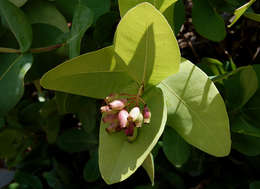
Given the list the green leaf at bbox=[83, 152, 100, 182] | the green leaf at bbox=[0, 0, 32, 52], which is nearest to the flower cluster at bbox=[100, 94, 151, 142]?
the green leaf at bbox=[0, 0, 32, 52]

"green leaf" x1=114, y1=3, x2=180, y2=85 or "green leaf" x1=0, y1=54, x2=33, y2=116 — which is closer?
"green leaf" x1=114, y1=3, x2=180, y2=85

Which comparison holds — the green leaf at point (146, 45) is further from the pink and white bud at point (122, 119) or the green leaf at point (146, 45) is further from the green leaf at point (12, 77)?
the green leaf at point (12, 77)

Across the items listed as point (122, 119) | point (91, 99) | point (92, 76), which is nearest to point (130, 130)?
point (122, 119)

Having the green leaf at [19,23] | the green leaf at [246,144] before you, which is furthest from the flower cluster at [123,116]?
the green leaf at [246,144]

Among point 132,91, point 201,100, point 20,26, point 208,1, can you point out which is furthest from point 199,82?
point 20,26

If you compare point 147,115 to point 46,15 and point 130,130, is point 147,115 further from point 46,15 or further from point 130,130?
point 46,15

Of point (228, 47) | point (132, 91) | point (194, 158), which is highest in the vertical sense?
point (132, 91)

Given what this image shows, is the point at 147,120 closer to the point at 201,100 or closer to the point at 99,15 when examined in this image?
the point at 201,100

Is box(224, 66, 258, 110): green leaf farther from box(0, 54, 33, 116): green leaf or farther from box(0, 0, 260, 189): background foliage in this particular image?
box(0, 54, 33, 116): green leaf
